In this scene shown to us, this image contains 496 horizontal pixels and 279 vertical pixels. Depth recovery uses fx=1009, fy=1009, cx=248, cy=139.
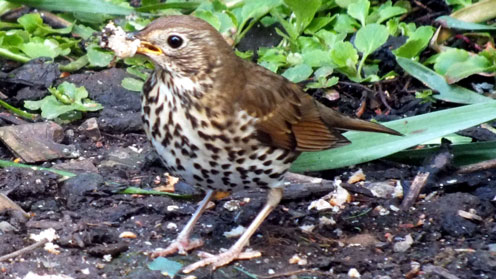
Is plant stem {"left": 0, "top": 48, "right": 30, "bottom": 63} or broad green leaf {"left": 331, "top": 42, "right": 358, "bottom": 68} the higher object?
broad green leaf {"left": 331, "top": 42, "right": 358, "bottom": 68}

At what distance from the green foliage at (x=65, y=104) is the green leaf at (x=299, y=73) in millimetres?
1055

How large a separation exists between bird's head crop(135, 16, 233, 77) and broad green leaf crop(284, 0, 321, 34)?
1.74 metres

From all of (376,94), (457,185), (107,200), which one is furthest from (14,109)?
(457,185)

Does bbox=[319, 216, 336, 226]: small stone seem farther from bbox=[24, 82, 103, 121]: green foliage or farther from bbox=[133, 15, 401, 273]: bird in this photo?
bbox=[24, 82, 103, 121]: green foliage

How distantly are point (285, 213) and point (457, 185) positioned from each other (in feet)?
2.78

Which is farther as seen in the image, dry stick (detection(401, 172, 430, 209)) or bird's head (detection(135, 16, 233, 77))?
dry stick (detection(401, 172, 430, 209))

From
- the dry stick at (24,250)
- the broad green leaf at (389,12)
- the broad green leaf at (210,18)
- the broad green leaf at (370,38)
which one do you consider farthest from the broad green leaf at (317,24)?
the dry stick at (24,250)

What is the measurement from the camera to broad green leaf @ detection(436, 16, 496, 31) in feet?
19.5

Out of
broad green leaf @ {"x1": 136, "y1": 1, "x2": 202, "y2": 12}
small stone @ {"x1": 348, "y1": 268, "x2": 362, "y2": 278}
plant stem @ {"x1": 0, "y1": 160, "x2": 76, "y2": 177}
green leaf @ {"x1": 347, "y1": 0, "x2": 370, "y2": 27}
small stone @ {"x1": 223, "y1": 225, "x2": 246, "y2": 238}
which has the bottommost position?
small stone @ {"x1": 223, "y1": 225, "x2": 246, "y2": 238}

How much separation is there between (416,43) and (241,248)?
1.95m

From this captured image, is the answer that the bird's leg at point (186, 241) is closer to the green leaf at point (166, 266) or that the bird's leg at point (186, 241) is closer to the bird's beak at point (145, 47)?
the green leaf at point (166, 266)

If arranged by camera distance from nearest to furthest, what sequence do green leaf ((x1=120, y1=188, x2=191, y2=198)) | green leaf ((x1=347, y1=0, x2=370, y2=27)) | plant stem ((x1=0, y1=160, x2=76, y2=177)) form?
green leaf ((x1=120, y1=188, x2=191, y2=198)), plant stem ((x1=0, y1=160, x2=76, y2=177)), green leaf ((x1=347, y1=0, x2=370, y2=27))

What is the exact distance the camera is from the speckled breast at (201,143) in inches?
158

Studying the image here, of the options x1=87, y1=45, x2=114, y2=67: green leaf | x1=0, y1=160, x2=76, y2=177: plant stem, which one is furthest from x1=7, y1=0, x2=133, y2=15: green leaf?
x1=0, y1=160, x2=76, y2=177: plant stem
